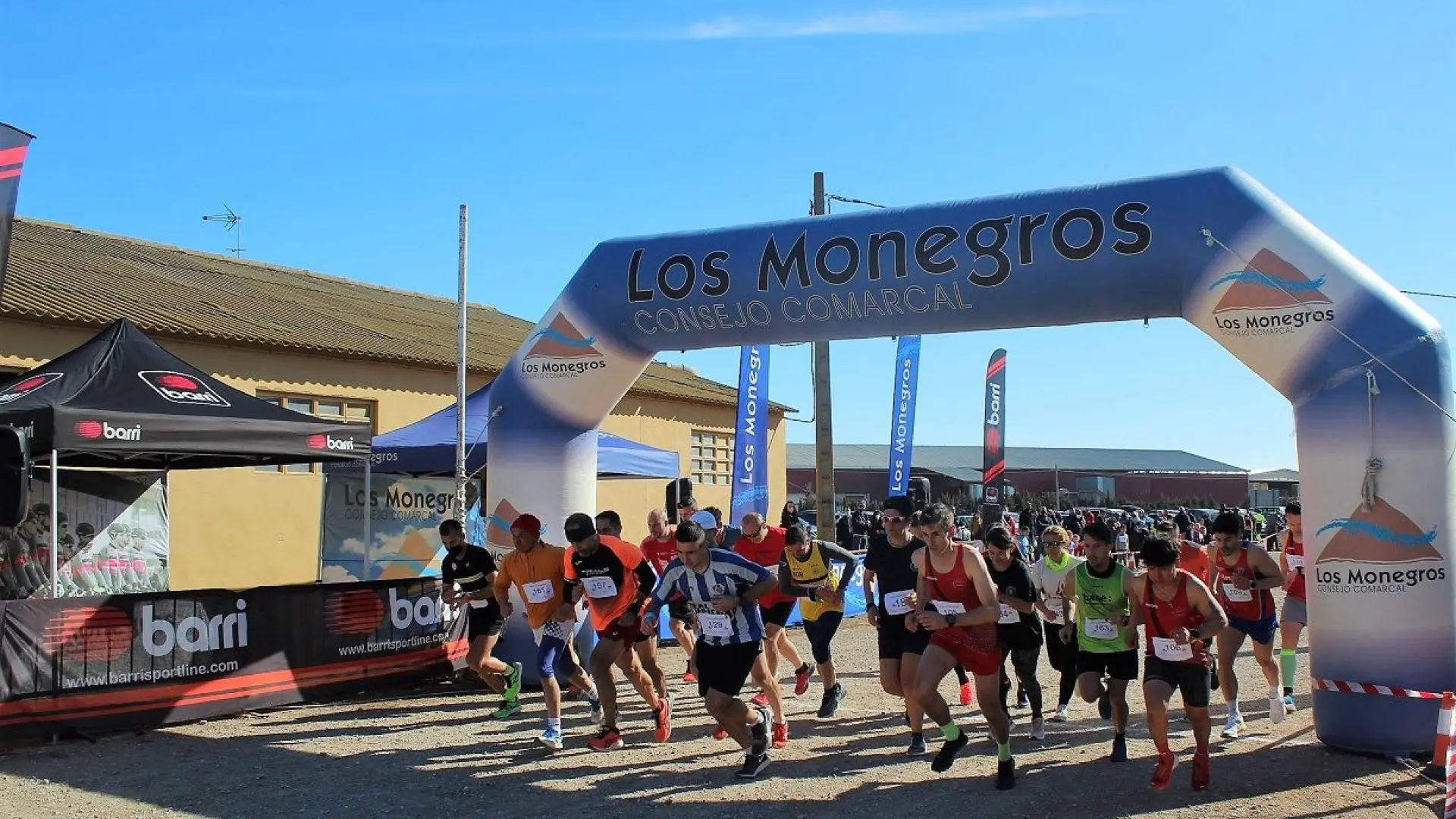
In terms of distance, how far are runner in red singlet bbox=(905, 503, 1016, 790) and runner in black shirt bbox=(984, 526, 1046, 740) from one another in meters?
0.84

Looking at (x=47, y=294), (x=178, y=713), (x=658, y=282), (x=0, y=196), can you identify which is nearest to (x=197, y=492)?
(x=47, y=294)

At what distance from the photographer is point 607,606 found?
8.86 meters

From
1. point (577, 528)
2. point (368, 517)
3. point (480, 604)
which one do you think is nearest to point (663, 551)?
point (480, 604)

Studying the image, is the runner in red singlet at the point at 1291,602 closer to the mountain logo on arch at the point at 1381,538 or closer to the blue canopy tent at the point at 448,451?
the mountain logo on arch at the point at 1381,538

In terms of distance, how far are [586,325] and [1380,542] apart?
6.54 meters

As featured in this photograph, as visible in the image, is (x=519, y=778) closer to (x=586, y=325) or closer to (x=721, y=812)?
(x=721, y=812)

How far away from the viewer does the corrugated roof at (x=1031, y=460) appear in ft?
230

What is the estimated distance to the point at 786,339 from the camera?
10.3 metres

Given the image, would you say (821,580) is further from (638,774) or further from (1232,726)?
(1232,726)

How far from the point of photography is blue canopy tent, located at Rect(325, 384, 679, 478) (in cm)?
1488

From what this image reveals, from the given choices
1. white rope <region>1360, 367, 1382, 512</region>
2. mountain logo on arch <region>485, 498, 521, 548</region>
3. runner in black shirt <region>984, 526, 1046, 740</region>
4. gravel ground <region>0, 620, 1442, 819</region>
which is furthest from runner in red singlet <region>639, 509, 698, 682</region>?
white rope <region>1360, 367, 1382, 512</region>

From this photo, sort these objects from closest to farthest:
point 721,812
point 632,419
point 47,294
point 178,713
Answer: point 721,812
point 178,713
point 47,294
point 632,419

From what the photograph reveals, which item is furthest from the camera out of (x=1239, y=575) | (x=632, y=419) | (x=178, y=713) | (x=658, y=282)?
(x=632, y=419)

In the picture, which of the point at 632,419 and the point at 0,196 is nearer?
the point at 0,196
